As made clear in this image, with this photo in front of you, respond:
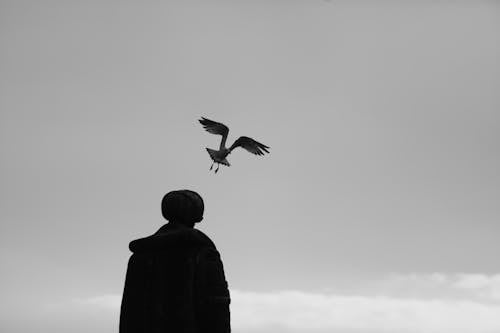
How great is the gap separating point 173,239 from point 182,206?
0.52 m

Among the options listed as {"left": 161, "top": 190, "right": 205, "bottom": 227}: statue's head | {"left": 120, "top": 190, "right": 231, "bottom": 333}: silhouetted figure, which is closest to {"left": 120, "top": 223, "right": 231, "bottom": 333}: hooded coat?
{"left": 120, "top": 190, "right": 231, "bottom": 333}: silhouetted figure

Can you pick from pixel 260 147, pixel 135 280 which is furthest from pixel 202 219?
pixel 260 147

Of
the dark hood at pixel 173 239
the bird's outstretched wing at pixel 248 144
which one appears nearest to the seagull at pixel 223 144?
the bird's outstretched wing at pixel 248 144

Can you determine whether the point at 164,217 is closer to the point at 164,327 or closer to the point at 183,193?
the point at 183,193

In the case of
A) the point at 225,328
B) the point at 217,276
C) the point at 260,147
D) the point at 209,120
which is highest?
the point at 209,120

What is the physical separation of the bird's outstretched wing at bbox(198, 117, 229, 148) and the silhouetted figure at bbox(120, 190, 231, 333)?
10.7m

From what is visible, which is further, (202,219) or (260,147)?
(260,147)

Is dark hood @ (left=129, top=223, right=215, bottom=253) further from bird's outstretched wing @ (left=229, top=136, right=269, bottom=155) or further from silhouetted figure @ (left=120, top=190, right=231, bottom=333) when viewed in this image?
bird's outstretched wing @ (left=229, top=136, right=269, bottom=155)

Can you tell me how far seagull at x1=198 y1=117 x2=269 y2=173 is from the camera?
71.8 ft

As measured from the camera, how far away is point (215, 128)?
75.7 ft

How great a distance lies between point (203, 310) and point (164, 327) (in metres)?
0.66

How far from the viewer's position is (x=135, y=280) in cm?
1228

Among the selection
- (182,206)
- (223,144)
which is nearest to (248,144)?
(223,144)

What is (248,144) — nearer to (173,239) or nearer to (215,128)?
(215,128)
